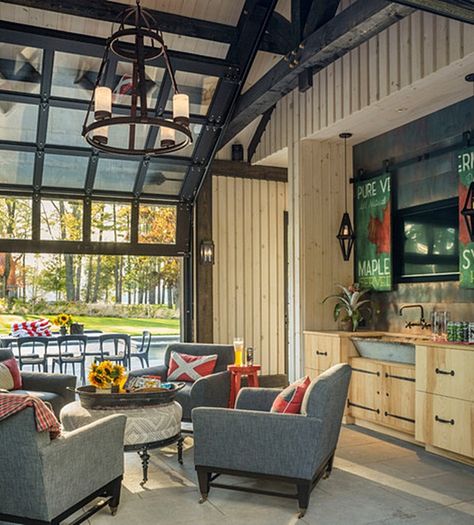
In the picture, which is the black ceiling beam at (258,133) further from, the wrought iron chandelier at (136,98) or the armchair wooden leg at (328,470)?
the armchair wooden leg at (328,470)

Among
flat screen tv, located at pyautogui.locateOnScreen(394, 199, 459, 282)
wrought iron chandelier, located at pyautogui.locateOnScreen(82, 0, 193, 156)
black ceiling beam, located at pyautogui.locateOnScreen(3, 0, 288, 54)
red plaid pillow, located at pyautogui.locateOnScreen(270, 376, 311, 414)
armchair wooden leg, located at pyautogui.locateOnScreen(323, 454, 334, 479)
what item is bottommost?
armchair wooden leg, located at pyautogui.locateOnScreen(323, 454, 334, 479)

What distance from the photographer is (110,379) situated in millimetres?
4535

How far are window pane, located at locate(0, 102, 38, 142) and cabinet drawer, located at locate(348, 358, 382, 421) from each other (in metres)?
4.43

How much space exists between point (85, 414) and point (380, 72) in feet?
13.1

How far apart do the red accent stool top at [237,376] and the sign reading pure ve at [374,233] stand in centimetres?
182

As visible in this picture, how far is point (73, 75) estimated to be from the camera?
6.02 m

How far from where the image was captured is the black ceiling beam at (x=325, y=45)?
4.41 metres

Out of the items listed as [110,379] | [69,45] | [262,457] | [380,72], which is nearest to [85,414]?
[110,379]

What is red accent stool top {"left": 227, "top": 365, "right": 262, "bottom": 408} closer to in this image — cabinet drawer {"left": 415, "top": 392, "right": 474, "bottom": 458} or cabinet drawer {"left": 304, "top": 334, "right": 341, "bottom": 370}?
cabinet drawer {"left": 304, "top": 334, "right": 341, "bottom": 370}

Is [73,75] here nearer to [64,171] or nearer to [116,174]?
[64,171]

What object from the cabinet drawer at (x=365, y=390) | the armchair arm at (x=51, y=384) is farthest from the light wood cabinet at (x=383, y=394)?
the armchair arm at (x=51, y=384)

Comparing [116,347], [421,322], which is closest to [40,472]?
[421,322]

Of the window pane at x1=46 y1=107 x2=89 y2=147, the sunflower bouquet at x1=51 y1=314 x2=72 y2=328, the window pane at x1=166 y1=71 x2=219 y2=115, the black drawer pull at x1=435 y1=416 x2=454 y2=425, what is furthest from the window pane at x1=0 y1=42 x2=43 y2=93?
the black drawer pull at x1=435 y1=416 x2=454 y2=425

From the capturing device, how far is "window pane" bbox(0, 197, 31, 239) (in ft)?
22.9
